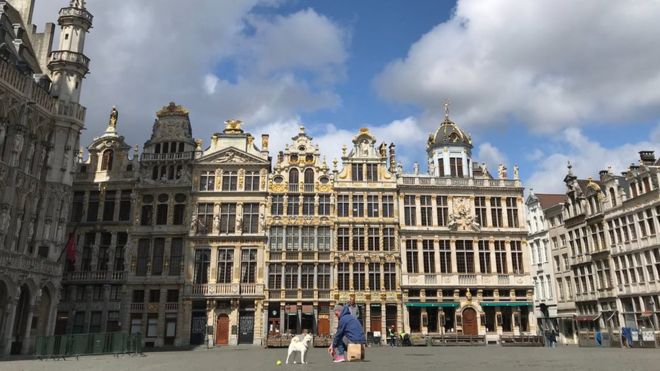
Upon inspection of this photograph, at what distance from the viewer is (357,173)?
44844mm

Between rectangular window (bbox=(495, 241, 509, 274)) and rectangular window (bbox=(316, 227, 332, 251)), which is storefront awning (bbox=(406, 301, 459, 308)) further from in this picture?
rectangular window (bbox=(316, 227, 332, 251))

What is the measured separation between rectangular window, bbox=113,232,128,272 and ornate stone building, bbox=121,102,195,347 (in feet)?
2.37

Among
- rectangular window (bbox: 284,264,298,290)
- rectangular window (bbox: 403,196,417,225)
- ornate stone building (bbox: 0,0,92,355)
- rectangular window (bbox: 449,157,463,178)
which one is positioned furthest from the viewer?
rectangular window (bbox: 449,157,463,178)

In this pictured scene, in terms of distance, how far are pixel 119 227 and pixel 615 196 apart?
39896 millimetres

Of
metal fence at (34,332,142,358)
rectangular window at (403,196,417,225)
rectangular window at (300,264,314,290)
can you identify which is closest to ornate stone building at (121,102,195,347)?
rectangular window at (300,264,314,290)

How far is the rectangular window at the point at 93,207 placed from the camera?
43.6m

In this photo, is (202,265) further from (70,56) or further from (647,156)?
(647,156)

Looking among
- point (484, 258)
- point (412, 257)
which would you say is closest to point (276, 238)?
point (412, 257)

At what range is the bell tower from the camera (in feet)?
119

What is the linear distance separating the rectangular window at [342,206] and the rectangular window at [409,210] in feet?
16.3

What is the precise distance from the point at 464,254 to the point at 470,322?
A: 552cm

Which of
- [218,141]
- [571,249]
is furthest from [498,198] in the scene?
[218,141]

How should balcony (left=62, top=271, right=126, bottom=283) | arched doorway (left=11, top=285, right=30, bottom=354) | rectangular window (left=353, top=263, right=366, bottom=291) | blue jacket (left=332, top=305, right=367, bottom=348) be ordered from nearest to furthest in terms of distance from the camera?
blue jacket (left=332, top=305, right=367, bottom=348) → arched doorway (left=11, top=285, right=30, bottom=354) → balcony (left=62, top=271, right=126, bottom=283) → rectangular window (left=353, top=263, right=366, bottom=291)

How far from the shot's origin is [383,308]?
41.7 meters
